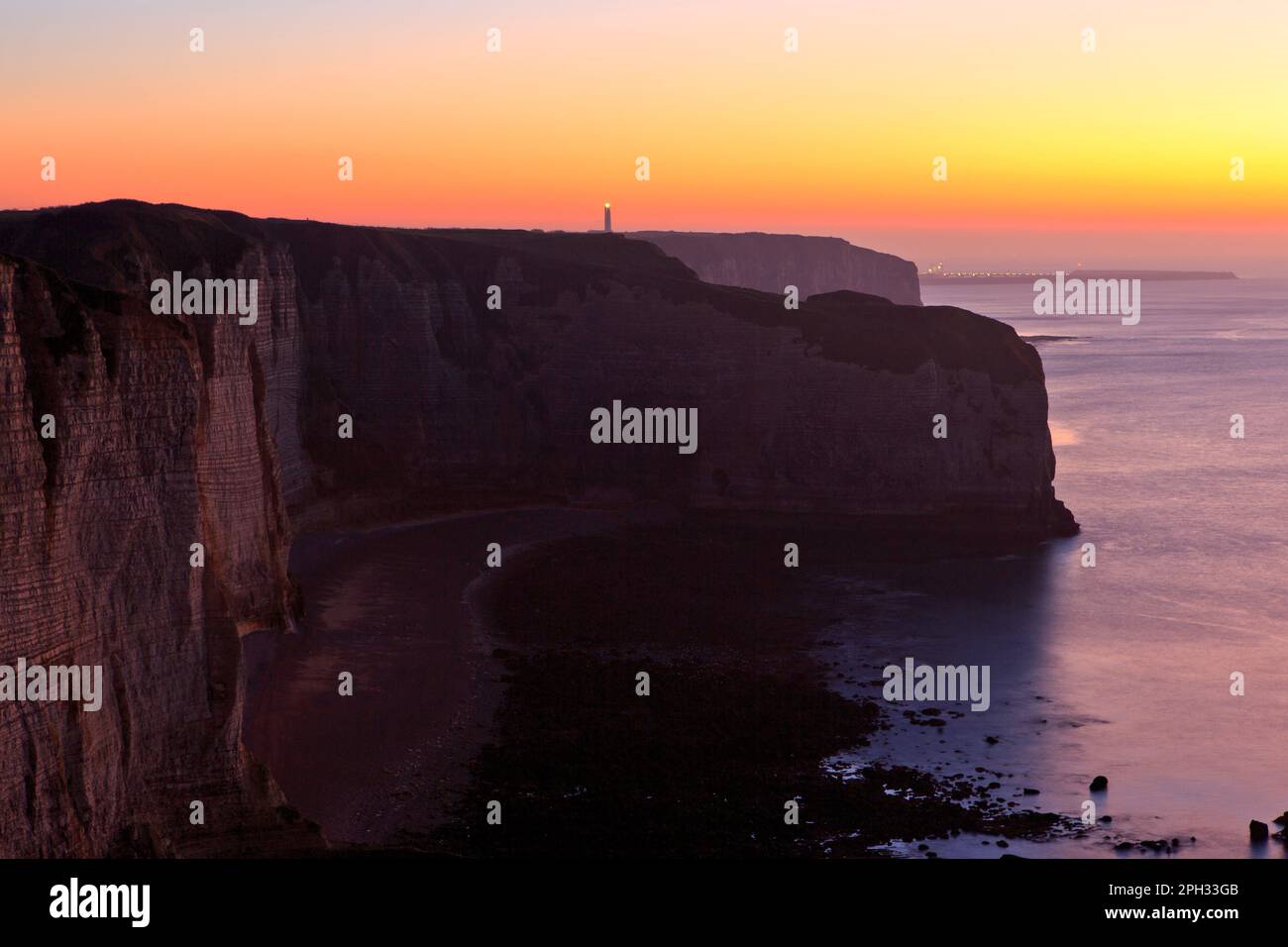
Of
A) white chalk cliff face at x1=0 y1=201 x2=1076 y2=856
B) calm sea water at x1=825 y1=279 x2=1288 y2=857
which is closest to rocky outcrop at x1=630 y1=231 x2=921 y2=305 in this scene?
white chalk cliff face at x1=0 y1=201 x2=1076 y2=856

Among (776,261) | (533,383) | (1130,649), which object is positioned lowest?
(1130,649)

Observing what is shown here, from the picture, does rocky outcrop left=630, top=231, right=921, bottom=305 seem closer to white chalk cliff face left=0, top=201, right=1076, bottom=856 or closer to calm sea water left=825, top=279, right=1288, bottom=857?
white chalk cliff face left=0, top=201, right=1076, bottom=856

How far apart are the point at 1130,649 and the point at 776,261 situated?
126211mm

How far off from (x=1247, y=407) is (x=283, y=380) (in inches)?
3313

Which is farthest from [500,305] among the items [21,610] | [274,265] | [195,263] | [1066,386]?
[1066,386]

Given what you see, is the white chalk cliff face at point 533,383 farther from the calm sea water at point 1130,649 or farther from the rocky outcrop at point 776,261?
the rocky outcrop at point 776,261

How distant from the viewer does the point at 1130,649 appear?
152 ft

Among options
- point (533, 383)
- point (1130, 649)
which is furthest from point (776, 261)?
point (1130, 649)

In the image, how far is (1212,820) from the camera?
32.3 metres

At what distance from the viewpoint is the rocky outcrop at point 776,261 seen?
518 ft

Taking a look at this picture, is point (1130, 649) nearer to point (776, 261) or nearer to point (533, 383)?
point (533, 383)

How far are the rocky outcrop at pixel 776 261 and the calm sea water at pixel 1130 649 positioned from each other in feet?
253

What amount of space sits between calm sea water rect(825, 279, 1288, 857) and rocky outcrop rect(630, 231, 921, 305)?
3035 inches
